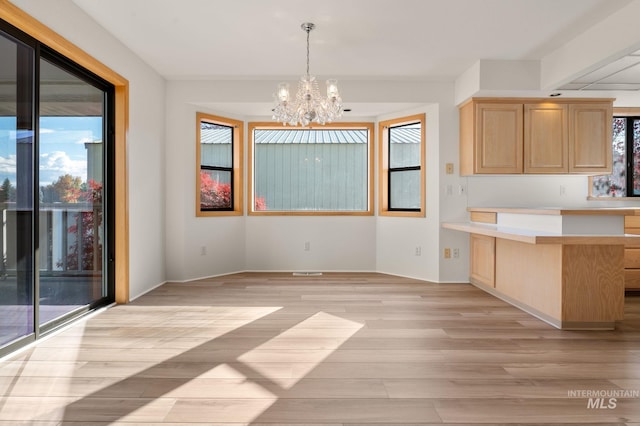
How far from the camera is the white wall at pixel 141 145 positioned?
3.36 m

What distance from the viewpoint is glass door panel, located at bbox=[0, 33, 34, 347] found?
248 centimetres

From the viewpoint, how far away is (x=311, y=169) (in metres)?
5.93

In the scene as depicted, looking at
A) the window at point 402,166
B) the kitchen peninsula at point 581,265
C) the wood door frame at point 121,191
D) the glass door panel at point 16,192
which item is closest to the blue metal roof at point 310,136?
the window at point 402,166

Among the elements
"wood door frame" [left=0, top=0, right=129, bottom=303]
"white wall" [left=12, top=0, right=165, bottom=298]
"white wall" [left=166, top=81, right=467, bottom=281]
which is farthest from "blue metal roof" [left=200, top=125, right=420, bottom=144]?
"wood door frame" [left=0, top=0, right=129, bottom=303]

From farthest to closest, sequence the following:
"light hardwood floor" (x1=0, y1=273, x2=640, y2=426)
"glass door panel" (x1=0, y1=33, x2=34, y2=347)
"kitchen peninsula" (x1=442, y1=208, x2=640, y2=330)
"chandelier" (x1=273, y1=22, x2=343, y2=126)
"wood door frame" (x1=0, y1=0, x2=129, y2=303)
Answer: "wood door frame" (x1=0, y1=0, x2=129, y2=303)
"chandelier" (x1=273, y1=22, x2=343, y2=126)
"kitchen peninsula" (x1=442, y1=208, x2=640, y2=330)
"glass door panel" (x1=0, y1=33, x2=34, y2=347)
"light hardwood floor" (x1=0, y1=273, x2=640, y2=426)

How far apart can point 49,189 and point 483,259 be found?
14.3 ft

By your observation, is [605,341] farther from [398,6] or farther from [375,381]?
[398,6]

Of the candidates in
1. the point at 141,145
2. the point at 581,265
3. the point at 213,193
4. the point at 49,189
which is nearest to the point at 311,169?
the point at 213,193

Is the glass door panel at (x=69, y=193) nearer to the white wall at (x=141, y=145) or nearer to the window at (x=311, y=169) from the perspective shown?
the white wall at (x=141, y=145)

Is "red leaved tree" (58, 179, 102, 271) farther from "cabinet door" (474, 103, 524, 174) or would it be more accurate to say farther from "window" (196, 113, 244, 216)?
"cabinet door" (474, 103, 524, 174)

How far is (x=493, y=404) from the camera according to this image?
A: 1.95m

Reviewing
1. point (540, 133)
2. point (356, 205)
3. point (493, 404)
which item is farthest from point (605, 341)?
point (356, 205)

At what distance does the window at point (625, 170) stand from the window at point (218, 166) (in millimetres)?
4842

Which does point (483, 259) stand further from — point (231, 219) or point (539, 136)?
point (231, 219)
